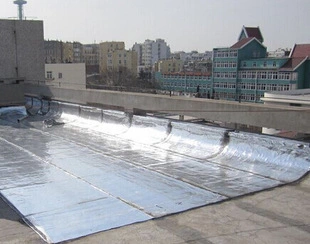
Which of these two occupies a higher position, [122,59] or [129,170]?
[122,59]

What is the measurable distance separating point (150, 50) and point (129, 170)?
143 meters

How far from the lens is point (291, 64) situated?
49531 millimetres

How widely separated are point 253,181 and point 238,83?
51876 millimetres

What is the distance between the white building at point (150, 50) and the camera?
14540 cm

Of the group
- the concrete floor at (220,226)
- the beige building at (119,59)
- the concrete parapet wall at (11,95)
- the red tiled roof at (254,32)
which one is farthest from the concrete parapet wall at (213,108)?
the beige building at (119,59)

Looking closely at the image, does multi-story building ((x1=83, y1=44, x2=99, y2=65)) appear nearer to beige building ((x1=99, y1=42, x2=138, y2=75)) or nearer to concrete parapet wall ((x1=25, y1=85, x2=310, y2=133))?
beige building ((x1=99, y1=42, x2=138, y2=75))

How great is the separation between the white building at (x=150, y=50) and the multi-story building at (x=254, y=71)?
278 feet

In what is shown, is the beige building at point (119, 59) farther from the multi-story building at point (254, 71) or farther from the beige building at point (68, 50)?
the multi-story building at point (254, 71)

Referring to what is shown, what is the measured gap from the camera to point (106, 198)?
5078 mm

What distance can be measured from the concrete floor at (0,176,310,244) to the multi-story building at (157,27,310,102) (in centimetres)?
4260

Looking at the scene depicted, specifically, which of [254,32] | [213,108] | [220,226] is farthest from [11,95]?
[254,32]

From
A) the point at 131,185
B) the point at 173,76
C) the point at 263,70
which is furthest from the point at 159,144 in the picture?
the point at 173,76

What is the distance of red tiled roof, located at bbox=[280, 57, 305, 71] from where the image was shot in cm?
4858

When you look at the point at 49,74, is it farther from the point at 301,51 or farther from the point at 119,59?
the point at 119,59
